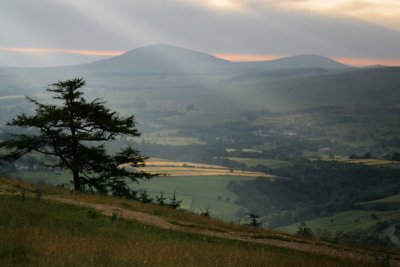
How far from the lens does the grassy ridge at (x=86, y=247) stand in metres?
10.5

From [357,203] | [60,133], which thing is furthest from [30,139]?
[357,203]

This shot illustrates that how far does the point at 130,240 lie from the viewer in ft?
50.2

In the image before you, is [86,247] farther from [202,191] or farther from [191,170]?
[191,170]

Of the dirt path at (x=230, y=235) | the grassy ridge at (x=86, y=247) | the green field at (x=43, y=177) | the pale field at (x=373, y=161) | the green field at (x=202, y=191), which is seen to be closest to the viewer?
the grassy ridge at (x=86, y=247)

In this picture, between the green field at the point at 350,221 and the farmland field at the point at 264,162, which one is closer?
the green field at the point at 350,221

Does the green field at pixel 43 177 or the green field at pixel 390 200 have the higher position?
the green field at pixel 43 177

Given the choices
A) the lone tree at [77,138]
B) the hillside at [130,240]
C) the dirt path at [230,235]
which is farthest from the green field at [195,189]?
the dirt path at [230,235]

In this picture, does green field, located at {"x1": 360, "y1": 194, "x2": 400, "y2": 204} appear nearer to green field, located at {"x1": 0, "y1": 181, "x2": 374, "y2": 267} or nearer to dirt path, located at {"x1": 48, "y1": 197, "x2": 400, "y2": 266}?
dirt path, located at {"x1": 48, "y1": 197, "x2": 400, "y2": 266}

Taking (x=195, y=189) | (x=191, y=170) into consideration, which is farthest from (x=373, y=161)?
(x=195, y=189)

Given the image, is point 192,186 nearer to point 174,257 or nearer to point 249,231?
point 249,231

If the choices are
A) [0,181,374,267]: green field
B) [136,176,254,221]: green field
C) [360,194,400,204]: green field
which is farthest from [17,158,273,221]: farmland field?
[0,181,374,267]: green field

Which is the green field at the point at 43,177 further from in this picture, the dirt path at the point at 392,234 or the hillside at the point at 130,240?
the hillside at the point at 130,240

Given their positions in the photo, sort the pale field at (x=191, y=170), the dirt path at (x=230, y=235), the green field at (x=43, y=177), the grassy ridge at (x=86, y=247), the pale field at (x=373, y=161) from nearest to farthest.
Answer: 1. the grassy ridge at (x=86, y=247)
2. the dirt path at (x=230, y=235)
3. the green field at (x=43, y=177)
4. the pale field at (x=191, y=170)
5. the pale field at (x=373, y=161)

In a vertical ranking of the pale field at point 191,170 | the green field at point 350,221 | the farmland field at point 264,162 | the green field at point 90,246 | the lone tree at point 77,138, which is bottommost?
the green field at point 350,221
